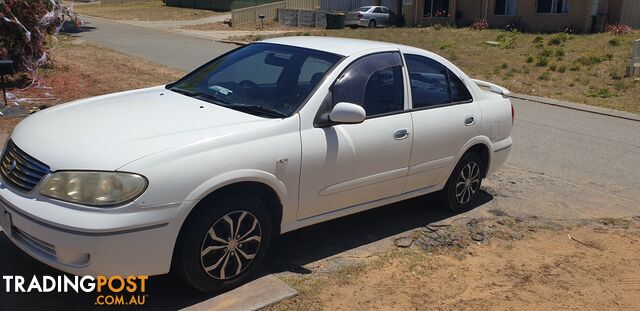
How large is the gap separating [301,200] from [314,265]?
575 millimetres

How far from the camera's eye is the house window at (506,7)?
104 ft

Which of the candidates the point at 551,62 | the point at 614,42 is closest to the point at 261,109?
A: the point at 551,62

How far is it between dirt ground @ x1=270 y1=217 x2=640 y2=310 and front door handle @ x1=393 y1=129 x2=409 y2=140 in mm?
899

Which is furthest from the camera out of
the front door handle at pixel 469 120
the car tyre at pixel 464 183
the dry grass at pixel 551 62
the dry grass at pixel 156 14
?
the dry grass at pixel 156 14

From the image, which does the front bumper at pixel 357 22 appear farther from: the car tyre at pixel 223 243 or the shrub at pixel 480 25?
the car tyre at pixel 223 243

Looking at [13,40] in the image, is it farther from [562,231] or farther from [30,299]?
[562,231]

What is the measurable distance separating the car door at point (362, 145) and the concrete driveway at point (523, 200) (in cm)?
43

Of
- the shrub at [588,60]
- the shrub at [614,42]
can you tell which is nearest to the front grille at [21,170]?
the shrub at [588,60]

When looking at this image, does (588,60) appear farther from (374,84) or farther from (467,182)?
(374,84)

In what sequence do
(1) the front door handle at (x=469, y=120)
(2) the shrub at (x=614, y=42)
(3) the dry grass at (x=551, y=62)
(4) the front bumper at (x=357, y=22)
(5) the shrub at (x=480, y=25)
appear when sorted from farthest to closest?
(4) the front bumper at (x=357, y=22), (5) the shrub at (x=480, y=25), (2) the shrub at (x=614, y=42), (3) the dry grass at (x=551, y=62), (1) the front door handle at (x=469, y=120)

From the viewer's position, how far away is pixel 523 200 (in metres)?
6.30

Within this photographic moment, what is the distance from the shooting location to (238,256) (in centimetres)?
391

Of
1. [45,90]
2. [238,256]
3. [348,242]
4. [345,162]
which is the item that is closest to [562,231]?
[348,242]

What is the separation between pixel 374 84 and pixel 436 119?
0.70 metres
